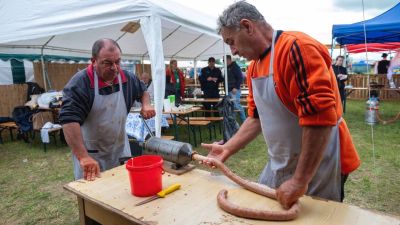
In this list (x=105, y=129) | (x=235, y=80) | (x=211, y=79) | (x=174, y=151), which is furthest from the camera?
(x=211, y=79)

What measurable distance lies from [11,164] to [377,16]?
9.51m

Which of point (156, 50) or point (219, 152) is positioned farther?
point (156, 50)

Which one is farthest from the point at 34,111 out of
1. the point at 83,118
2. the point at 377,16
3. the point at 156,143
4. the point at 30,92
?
the point at 377,16

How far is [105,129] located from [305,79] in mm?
1622

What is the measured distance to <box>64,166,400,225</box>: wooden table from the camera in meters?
1.20

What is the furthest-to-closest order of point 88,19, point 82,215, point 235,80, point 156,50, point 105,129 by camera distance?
point 235,80 → point 156,50 → point 88,19 → point 105,129 → point 82,215

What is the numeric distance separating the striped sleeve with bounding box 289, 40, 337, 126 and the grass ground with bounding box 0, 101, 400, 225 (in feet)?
9.34

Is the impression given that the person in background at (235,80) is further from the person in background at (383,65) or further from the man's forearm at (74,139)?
the person in background at (383,65)

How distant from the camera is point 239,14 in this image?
1.33m

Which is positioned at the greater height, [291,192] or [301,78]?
[301,78]

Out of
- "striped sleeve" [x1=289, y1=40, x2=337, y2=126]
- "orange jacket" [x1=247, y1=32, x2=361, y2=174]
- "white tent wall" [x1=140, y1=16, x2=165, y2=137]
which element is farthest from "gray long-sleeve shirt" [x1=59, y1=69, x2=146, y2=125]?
"white tent wall" [x1=140, y1=16, x2=165, y2=137]

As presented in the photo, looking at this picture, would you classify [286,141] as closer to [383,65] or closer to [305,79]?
[305,79]

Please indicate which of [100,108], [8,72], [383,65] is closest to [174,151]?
[100,108]

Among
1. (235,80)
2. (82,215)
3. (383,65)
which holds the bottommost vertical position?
(82,215)
